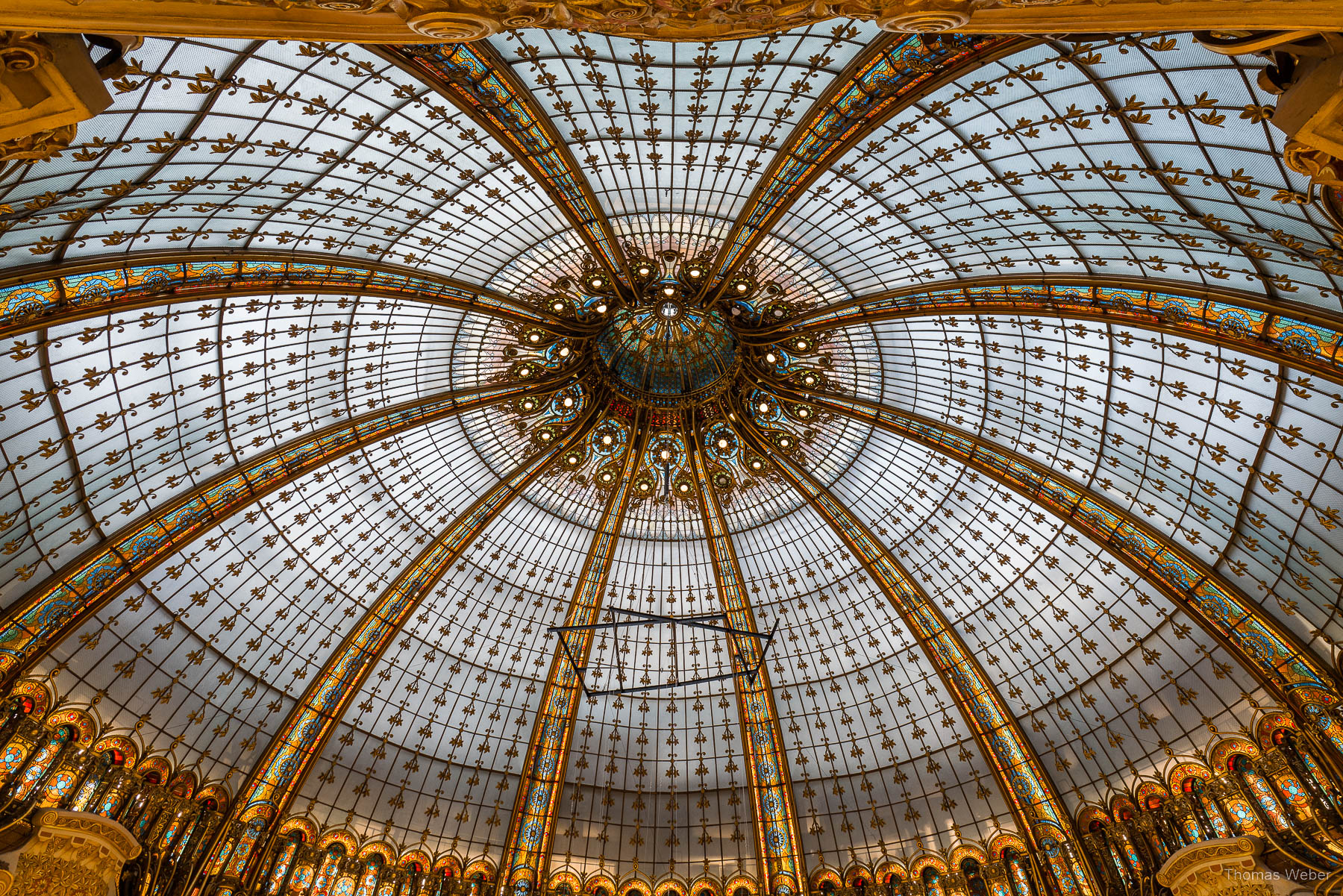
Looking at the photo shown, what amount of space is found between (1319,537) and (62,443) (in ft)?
86.9

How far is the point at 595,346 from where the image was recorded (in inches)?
974

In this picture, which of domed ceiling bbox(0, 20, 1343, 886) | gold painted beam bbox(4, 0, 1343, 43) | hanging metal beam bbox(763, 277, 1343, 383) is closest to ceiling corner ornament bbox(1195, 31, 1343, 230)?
gold painted beam bbox(4, 0, 1343, 43)

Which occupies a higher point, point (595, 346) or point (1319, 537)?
point (595, 346)

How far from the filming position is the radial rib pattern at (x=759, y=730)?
2414 cm

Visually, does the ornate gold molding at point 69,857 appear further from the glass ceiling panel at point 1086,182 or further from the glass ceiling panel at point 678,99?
the glass ceiling panel at point 1086,182

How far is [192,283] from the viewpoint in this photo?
1798cm

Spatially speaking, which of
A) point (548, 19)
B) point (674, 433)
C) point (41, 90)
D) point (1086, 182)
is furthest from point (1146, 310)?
point (41, 90)

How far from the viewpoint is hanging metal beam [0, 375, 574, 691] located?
61.3 feet

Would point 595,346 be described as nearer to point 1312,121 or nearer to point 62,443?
point 62,443

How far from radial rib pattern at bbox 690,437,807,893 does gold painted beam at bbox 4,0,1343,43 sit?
17270 millimetres

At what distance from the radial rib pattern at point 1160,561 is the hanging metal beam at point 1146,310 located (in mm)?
3463

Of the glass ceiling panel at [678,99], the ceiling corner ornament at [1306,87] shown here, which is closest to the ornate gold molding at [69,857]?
the glass ceiling panel at [678,99]

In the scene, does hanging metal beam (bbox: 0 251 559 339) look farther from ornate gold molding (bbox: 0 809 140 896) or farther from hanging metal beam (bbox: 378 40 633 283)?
ornate gold molding (bbox: 0 809 140 896)

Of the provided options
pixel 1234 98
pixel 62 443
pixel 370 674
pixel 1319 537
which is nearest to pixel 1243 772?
pixel 1319 537
